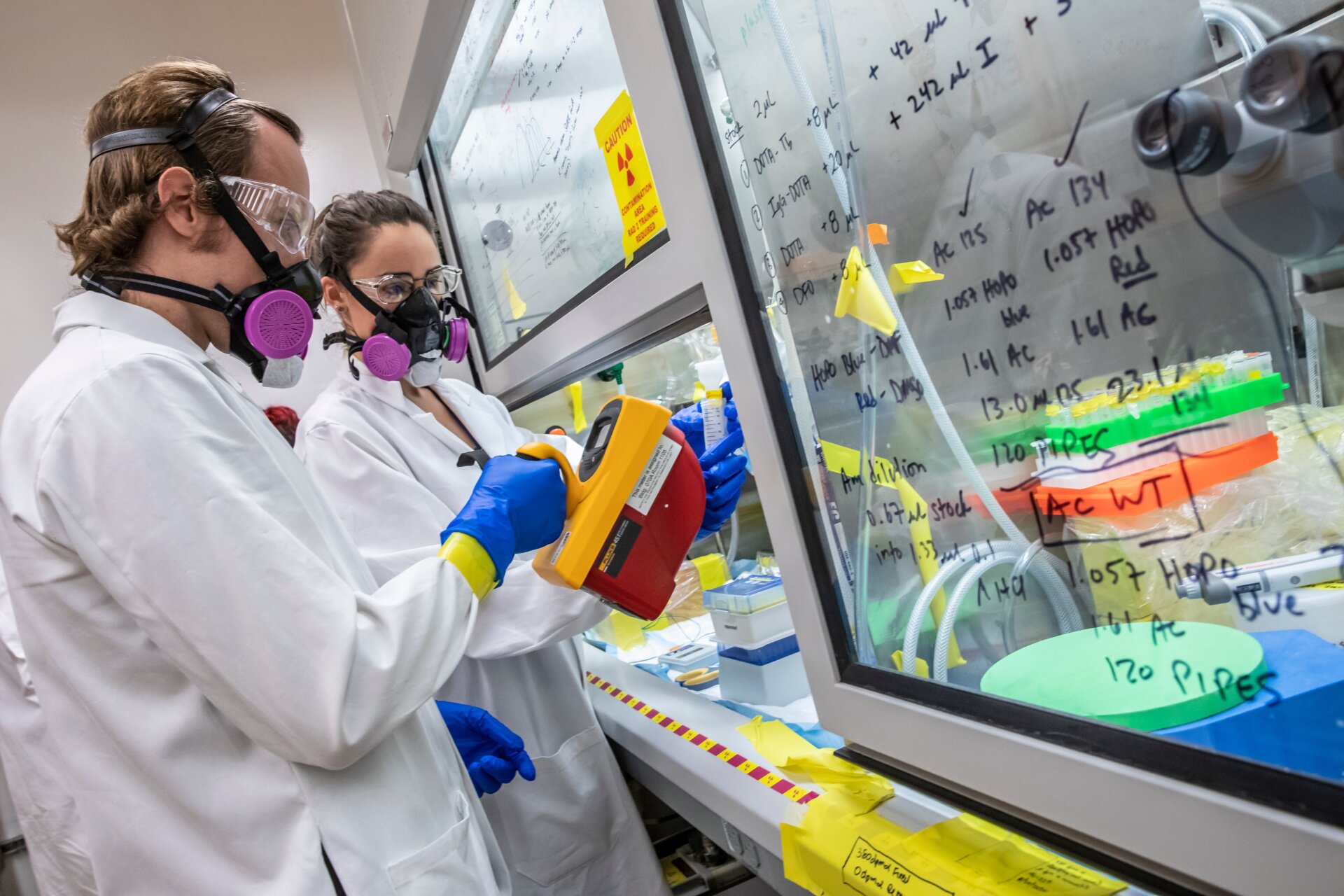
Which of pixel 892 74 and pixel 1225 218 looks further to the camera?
pixel 892 74

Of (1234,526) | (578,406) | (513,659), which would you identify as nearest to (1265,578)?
(1234,526)

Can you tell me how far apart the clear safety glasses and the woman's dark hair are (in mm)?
568

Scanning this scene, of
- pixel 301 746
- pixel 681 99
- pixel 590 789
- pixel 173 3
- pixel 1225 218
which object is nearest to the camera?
pixel 1225 218

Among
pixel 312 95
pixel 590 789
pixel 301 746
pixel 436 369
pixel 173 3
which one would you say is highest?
pixel 173 3

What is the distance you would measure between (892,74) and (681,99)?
312 millimetres

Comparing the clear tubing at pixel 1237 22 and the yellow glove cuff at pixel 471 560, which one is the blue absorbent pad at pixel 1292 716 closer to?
the clear tubing at pixel 1237 22

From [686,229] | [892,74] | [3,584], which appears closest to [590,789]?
[686,229]

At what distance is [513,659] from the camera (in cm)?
166

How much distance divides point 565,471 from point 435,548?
0.39 metres

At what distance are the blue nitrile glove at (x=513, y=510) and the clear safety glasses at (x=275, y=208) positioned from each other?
44 centimetres

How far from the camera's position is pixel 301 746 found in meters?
0.90

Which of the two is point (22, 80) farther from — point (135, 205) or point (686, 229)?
point (686, 229)

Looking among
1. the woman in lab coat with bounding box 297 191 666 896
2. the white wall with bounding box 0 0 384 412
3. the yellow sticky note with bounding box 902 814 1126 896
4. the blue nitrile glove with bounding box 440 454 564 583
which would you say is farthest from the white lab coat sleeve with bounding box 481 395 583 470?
the white wall with bounding box 0 0 384 412

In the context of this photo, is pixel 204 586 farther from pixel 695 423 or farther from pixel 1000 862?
pixel 695 423
